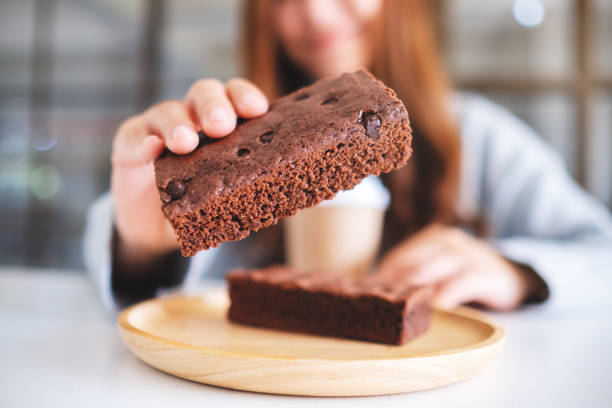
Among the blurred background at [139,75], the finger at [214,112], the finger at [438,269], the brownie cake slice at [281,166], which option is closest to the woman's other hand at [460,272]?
the finger at [438,269]

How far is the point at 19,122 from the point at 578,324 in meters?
4.27

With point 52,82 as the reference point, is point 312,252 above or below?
below

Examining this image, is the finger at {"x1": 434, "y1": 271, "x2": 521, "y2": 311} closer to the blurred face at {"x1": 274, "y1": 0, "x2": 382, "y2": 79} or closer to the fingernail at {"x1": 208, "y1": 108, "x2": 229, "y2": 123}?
the fingernail at {"x1": 208, "y1": 108, "x2": 229, "y2": 123}

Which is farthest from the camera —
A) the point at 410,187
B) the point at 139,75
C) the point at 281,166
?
the point at 139,75

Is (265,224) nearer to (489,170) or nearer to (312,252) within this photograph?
(312,252)

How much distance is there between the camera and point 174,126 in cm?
71

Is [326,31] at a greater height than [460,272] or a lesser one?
greater

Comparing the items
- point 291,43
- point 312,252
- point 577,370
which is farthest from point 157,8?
point 577,370

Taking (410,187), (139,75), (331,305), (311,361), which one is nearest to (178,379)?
(311,361)

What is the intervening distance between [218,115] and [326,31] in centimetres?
101

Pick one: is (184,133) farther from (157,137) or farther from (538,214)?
(538,214)

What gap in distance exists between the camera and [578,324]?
0.98 metres

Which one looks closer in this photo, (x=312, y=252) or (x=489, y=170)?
(x=312, y=252)

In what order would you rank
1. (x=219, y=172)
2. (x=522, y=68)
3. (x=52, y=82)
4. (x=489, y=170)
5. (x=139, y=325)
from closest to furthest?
(x=219, y=172) < (x=139, y=325) < (x=489, y=170) < (x=522, y=68) < (x=52, y=82)
